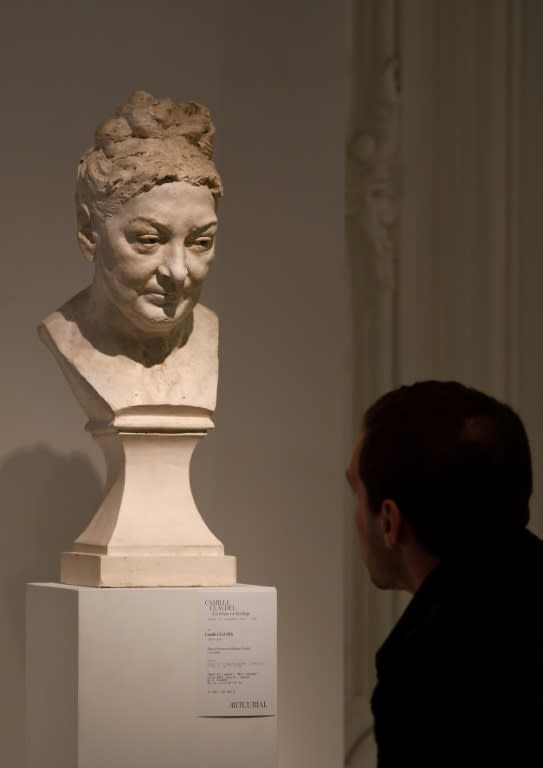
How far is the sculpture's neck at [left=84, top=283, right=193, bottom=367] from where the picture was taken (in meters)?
4.12

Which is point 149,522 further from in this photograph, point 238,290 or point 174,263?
point 238,290

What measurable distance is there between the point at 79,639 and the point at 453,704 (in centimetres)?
197

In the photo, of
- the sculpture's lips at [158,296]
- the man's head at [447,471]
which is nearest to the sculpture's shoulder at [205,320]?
the sculpture's lips at [158,296]

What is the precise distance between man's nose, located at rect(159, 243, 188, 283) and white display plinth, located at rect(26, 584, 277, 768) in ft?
2.82

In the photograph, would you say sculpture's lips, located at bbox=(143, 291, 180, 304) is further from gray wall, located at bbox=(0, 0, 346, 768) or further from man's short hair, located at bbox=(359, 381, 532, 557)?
man's short hair, located at bbox=(359, 381, 532, 557)

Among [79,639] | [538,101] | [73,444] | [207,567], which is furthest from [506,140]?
[79,639]

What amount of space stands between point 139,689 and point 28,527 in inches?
51.7

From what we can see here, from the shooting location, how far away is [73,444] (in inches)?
203

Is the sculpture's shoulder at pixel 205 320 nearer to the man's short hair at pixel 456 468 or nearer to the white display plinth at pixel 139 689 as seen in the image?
the white display plinth at pixel 139 689

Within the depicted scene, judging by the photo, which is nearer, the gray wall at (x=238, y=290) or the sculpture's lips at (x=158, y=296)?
the sculpture's lips at (x=158, y=296)

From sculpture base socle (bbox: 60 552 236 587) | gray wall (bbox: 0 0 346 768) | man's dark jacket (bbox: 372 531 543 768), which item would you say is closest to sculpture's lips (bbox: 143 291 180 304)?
sculpture base socle (bbox: 60 552 236 587)

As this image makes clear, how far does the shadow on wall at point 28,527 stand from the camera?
16.2 feet

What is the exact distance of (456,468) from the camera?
2.22 meters

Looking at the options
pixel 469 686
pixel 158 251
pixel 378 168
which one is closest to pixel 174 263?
pixel 158 251
